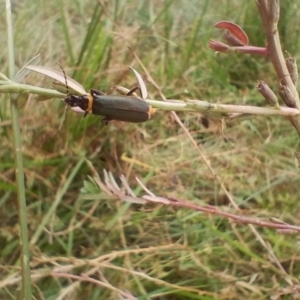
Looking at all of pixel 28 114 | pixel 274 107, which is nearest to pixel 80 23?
pixel 28 114

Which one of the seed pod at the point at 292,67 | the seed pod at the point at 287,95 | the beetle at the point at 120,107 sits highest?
the seed pod at the point at 292,67

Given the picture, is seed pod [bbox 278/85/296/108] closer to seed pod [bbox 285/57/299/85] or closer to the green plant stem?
seed pod [bbox 285/57/299/85]

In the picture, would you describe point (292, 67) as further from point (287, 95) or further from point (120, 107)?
point (120, 107)

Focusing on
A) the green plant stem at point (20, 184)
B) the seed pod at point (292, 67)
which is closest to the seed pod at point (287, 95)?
the seed pod at point (292, 67)

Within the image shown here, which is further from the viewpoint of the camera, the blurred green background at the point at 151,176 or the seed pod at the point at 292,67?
the blurred green background at the point at 151,176

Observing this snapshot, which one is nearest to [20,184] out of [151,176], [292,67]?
[292,67]

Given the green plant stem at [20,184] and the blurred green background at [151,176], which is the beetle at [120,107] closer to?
the green plant stem at [20,184]

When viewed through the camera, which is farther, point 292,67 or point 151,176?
point 151,176

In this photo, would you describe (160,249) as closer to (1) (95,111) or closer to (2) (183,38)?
(1) (95,111)

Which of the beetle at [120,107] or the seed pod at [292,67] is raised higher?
the seed pod at [292,67]
